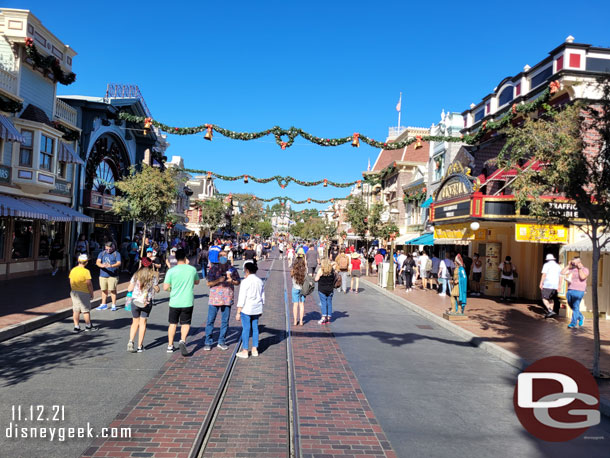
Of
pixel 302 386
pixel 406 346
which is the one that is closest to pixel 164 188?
pixel 406 346

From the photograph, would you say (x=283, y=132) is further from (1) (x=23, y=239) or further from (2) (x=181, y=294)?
(1) (x=23, y=239)

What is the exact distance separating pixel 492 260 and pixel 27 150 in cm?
1940

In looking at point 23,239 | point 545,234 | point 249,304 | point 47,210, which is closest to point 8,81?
point 47,210

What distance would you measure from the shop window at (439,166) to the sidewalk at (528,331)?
14060 mm

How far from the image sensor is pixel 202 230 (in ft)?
192

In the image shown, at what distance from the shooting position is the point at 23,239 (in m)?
19.0

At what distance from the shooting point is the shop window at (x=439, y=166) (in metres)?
29.0

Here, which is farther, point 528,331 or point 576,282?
point 576,282

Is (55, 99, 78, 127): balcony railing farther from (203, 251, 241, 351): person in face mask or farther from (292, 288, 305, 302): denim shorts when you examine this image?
(203, 251, 241, 351): person in face mask

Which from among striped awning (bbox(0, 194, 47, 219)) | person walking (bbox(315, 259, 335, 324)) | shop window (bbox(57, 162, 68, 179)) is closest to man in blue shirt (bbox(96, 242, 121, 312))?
person walking (bbox(315, 259, 335, 324))

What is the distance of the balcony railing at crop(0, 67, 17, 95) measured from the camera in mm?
16203

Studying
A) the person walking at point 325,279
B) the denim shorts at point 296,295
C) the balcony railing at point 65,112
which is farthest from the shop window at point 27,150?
the person walking at point 325,279

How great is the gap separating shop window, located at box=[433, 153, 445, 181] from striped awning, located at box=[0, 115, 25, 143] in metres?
22.7
